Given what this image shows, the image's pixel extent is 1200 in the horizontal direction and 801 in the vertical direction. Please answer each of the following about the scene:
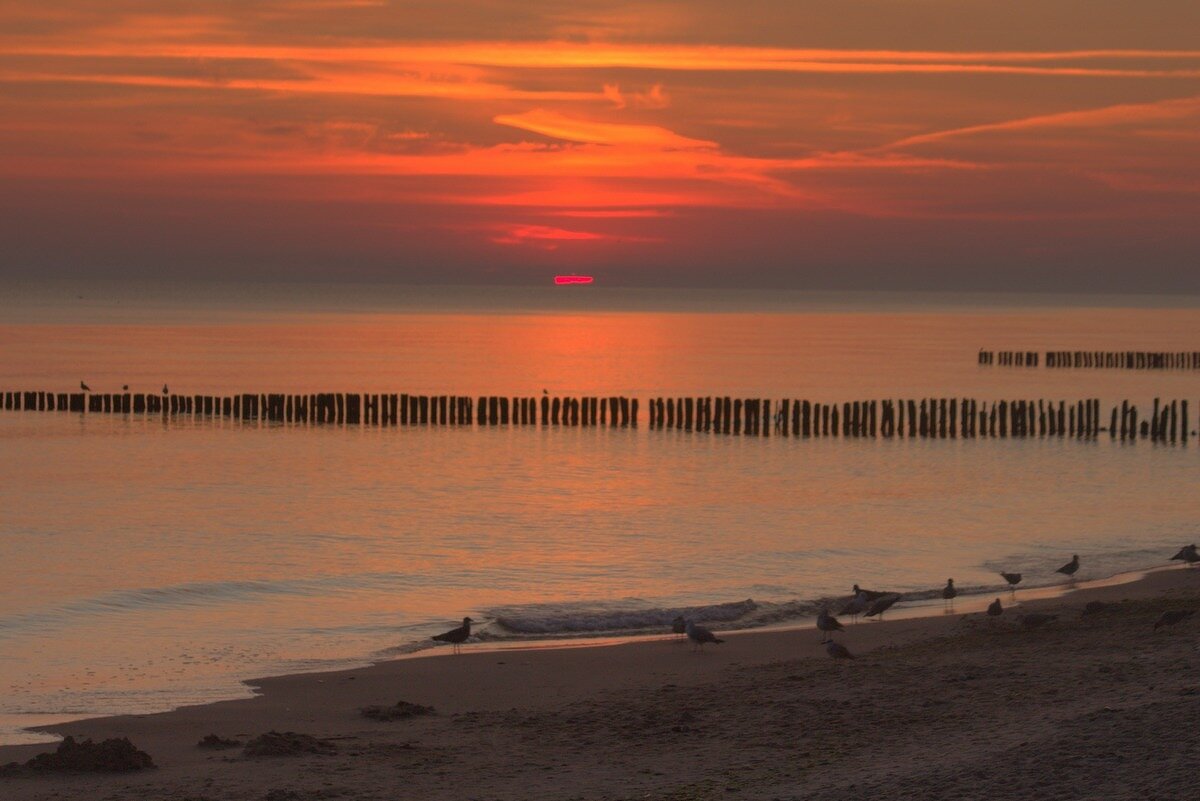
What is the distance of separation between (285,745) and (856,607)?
6942 millimetres

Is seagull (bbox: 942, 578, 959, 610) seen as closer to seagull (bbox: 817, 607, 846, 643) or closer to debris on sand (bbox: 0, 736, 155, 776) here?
seagull (bbox: 817, 607, 846, 643)

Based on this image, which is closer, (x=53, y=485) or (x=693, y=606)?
(x=693, y=606)

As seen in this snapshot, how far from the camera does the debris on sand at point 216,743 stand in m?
9.82

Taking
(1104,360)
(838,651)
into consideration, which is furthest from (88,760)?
(1104,360)

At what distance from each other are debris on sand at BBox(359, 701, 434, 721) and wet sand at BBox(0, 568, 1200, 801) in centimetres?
10

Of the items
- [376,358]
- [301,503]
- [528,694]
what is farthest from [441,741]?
[376,358]

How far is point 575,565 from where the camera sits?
19562 mm

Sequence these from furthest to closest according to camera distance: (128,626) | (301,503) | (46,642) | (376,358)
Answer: (376,358), (301,503), (128,626), (46,642)

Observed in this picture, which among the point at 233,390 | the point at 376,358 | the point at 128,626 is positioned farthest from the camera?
the point at 376,358

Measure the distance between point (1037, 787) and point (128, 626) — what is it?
11.1m

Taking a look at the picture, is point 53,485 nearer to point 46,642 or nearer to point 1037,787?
point 46,642

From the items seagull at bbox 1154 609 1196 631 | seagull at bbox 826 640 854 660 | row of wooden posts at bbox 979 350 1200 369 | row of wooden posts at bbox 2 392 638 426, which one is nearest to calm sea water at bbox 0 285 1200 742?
row of wooden posts at bbox 2 392 638 426

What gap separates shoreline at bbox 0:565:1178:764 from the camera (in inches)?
440

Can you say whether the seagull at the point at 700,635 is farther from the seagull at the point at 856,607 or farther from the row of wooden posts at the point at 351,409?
the row of wooden posts at the point at 351,409
